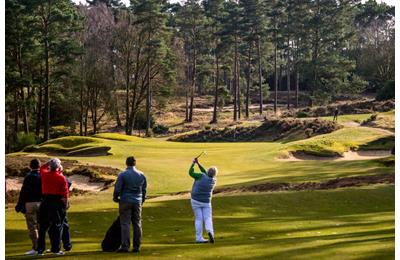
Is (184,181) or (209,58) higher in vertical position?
(209,58)

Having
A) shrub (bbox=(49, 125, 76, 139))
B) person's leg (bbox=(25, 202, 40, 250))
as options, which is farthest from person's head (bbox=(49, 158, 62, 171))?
shrub (bbox=(49, 125, 76, 139))

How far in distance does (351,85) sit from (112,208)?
191ft

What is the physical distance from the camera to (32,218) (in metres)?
11.8

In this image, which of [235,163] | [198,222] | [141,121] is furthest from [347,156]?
[141,121]

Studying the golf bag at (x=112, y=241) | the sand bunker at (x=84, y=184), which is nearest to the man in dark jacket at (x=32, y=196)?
the golf bag at (x=112, y=241)

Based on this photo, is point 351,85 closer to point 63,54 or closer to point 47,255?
point 63,54

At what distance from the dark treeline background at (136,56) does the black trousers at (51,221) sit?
38.0 m

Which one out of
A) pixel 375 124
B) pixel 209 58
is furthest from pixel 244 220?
pixel 209 58

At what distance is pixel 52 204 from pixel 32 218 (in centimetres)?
88

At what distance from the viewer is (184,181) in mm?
28766

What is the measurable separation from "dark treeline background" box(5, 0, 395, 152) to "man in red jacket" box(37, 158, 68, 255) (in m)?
38.0

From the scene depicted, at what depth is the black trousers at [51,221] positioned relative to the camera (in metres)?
11.2

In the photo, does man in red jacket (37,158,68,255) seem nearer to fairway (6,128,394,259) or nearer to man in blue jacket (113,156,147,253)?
fairway (6,128,394,259)

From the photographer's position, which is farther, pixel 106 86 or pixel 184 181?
pixel 106 86
